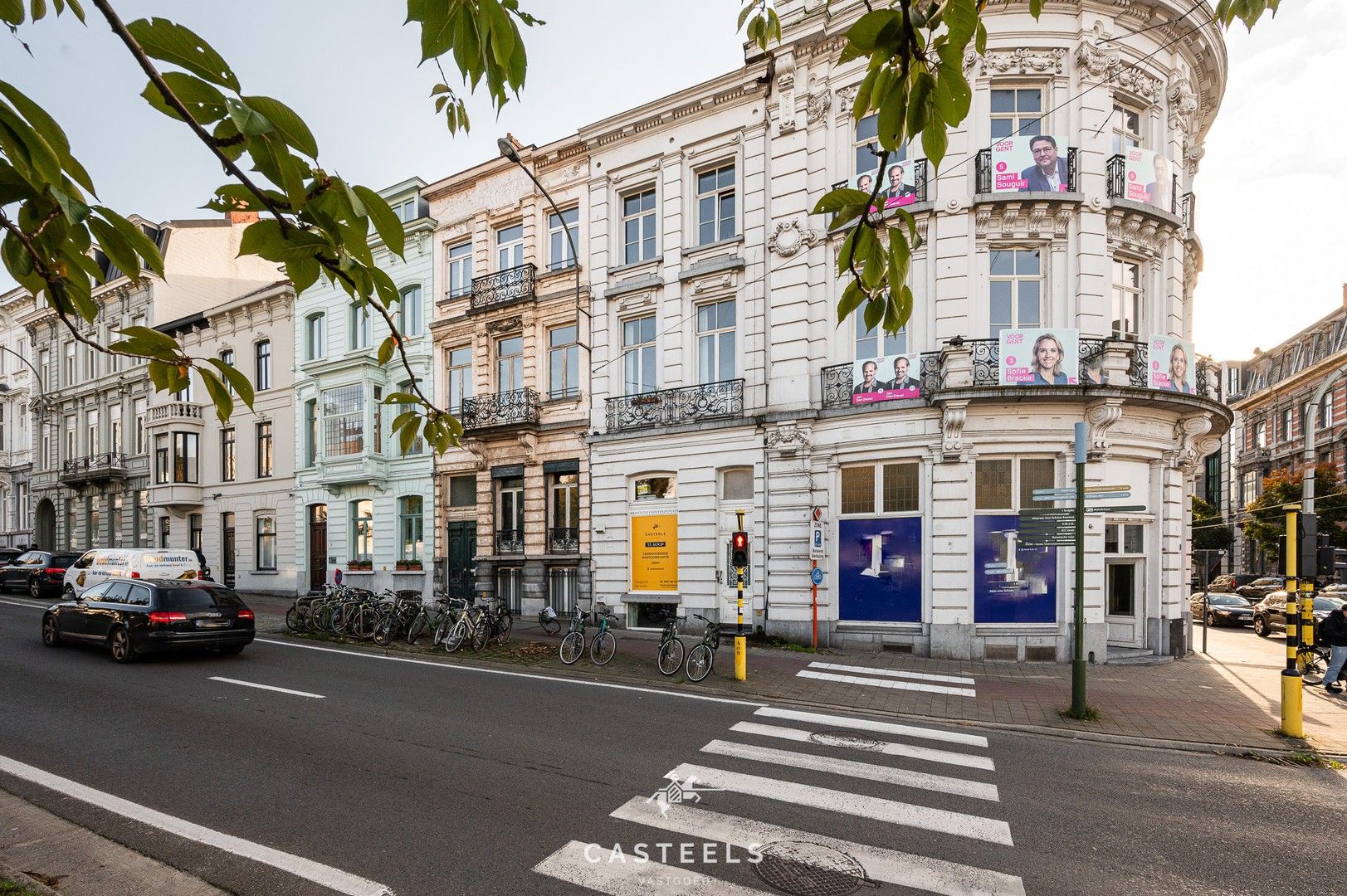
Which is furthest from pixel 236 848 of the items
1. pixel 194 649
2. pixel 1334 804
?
pixel 194 649

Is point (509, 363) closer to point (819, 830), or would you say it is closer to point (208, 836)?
point (208, 836)

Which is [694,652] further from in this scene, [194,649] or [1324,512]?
[1324,512]

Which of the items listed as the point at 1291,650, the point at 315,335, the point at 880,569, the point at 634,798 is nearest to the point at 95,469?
the point at 315,335

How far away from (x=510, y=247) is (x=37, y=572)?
21642 millimetres

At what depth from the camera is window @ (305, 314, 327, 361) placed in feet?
88.2

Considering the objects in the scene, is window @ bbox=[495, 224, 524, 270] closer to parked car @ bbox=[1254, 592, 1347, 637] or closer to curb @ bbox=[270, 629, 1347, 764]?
curb @ bbox=[270, 629, 1347, 764]

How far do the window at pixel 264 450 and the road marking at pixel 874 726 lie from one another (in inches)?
1010

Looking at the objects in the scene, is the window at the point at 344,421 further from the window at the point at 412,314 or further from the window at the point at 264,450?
the window at the point at 264,450

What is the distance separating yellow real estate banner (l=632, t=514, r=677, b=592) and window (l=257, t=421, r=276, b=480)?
59.3 ft

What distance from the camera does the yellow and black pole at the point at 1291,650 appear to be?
9500mm

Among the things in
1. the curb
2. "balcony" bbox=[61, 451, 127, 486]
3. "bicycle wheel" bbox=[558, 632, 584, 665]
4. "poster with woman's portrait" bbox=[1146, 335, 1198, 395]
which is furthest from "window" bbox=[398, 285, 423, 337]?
"poster with woman's portrait" bbox=[1146, 335, 1198, 395]

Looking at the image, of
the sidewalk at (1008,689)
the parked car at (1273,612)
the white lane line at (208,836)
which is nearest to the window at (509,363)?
the sidewalk at (1008,689)

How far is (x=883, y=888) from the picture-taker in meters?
4.91

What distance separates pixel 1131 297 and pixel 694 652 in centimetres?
1272
